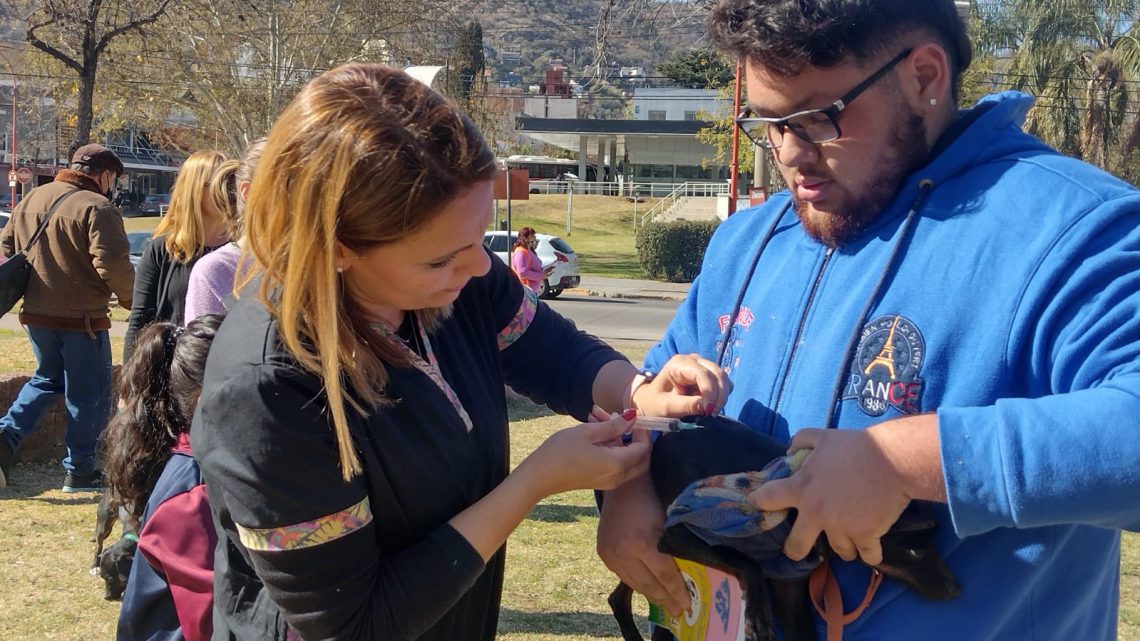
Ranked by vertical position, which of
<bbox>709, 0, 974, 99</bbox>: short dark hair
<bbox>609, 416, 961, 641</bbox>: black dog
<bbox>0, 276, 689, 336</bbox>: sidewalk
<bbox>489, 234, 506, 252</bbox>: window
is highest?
<bbox>709, 0, 974, 99</bbox>: short dark hair

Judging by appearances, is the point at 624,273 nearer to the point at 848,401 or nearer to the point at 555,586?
the point at 555,586

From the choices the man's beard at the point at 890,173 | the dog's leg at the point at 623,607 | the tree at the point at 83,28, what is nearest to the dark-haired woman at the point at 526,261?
the tree at the point at 83,28

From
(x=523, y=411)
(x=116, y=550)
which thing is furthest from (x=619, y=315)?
(x=116, y=550)

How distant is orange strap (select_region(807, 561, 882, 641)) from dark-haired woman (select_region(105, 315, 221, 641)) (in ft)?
4.68

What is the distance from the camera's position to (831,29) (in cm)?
175

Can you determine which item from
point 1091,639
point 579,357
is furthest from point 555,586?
point 1091,639

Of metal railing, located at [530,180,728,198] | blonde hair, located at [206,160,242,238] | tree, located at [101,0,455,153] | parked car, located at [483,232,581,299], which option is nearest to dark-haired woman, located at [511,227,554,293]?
parked car, located at [483,232,581,299]

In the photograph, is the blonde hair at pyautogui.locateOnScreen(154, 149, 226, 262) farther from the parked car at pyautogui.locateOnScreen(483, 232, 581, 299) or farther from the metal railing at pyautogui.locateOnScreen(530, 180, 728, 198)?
the metal railing at pyautogui.locateOnScreen(530, 180, 728, 198)

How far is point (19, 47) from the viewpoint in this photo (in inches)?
1004

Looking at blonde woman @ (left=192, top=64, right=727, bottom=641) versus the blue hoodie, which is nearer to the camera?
the blue hoodie

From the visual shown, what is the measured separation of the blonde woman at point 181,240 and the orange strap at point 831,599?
346 cm

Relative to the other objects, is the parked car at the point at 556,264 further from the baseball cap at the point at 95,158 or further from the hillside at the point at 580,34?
the baseball cap at the point at 95,158

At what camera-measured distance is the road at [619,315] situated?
15.8 meters

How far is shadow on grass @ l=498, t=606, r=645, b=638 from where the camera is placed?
170 inches
